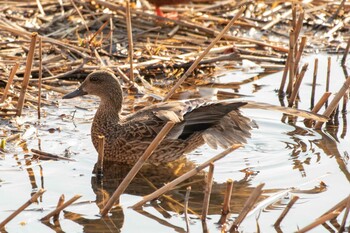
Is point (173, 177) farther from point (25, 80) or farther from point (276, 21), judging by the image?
point (276, 21)

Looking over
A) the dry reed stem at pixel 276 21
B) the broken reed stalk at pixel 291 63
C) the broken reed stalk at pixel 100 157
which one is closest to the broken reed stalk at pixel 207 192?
the broken reed stalk at pixel 100 157

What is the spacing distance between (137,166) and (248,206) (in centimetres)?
71

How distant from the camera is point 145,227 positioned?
5.32 meters

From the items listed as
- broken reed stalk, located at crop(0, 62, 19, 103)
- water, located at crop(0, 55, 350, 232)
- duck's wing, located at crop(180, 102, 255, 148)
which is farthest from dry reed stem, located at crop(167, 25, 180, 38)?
duck's wing, located at crop(180, 102, 255, 148)

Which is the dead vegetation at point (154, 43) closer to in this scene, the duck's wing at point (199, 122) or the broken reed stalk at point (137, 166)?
the duck's wing at point (199, 122)

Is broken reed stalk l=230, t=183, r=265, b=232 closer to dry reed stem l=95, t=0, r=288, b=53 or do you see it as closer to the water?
the water

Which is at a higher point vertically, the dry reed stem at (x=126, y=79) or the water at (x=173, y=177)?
the dry reed stem at (x=126, y=79)

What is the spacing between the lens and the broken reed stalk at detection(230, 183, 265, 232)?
15.7 feet

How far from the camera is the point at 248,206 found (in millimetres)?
4914

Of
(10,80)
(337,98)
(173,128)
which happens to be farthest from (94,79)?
(337,98)

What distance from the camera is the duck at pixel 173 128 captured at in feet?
21.4

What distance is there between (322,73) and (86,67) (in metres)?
2.64

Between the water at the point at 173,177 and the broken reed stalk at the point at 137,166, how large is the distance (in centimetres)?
16

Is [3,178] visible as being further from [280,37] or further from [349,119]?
[280,37]
